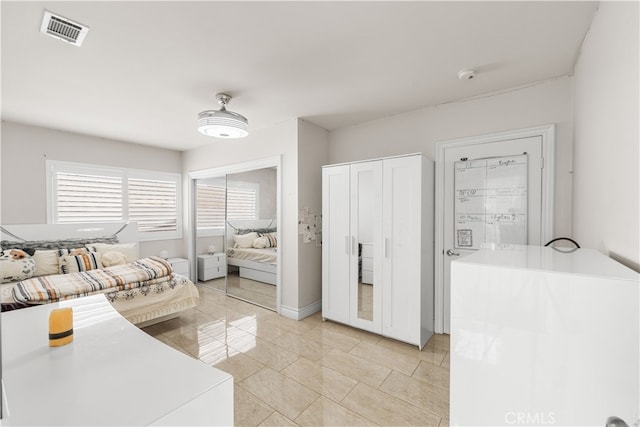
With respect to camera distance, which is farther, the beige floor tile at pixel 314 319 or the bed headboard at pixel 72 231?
the bed headboard at pixel 72 231

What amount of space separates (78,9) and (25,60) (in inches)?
37.8

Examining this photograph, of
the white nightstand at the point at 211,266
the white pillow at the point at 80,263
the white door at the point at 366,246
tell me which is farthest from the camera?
the white nightstand at the point at 211,266

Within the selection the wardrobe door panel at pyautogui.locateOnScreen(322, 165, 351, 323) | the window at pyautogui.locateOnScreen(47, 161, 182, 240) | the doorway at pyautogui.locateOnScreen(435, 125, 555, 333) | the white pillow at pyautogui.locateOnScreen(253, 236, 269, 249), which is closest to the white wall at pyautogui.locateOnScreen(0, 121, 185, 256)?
the window at pyautogui.locateOnScreen(47, 161, 182, 240)

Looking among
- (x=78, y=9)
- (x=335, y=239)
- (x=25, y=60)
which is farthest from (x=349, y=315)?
(x=25, y=60)

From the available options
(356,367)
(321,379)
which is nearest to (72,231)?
(321,379)

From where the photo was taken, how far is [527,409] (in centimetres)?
93

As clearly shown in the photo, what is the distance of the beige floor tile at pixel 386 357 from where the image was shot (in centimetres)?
239

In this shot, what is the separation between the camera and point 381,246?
9.62 feet

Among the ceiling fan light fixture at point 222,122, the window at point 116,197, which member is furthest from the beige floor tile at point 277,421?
the window at point 116,197

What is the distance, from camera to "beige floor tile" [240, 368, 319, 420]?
1923mm

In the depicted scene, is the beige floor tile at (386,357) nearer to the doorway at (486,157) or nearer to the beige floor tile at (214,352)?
the doorway at (486,157)

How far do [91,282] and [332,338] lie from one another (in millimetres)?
2548

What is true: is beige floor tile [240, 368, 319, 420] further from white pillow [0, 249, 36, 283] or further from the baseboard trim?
white pillow [0, 249, 36, 283]

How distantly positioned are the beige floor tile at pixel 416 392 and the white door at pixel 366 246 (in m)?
0.73
